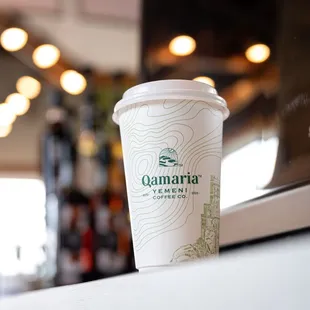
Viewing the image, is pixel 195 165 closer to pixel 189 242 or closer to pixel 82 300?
pixel 189 242

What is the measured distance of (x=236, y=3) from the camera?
2.94ft

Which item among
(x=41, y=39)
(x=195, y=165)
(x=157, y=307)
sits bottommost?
(x=157, y=307)

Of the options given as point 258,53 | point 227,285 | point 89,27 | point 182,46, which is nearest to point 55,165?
point 89,27

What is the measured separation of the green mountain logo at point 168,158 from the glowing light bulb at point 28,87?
6.20ft

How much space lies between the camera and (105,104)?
2.19 m

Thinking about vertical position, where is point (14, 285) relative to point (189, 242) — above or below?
above

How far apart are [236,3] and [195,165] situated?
465 mm

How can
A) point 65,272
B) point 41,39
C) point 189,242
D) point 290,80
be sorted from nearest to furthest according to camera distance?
point 189,242 < point 290,80 < point 65,272 < point 41,39

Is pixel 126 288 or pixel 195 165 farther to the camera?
pixel 195 165

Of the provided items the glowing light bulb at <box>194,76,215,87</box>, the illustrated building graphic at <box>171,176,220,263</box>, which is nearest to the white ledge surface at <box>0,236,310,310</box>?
the illustrated building graphic at <box>171,176,220,263</box>

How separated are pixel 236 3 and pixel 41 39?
1399 millimetres

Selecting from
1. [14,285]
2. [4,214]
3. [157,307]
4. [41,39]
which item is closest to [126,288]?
[157,307]

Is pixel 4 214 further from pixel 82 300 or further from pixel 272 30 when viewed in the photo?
pixel 82 300

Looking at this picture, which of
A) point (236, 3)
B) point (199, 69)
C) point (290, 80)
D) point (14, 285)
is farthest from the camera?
point (14, 285)
